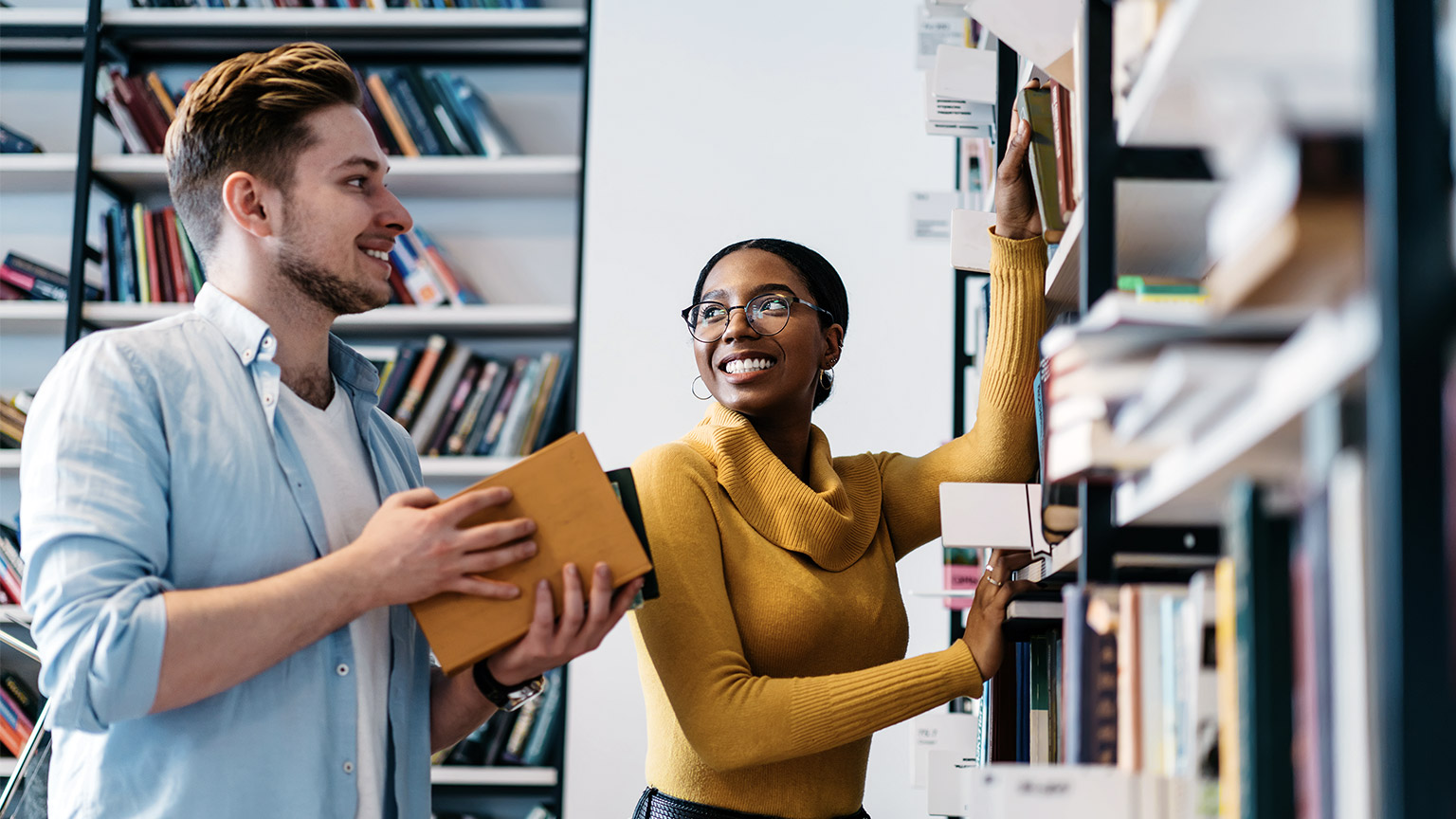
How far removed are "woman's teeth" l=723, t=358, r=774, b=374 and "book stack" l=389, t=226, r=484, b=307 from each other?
5.54 ft

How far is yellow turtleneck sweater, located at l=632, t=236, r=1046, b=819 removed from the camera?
4.64 ft

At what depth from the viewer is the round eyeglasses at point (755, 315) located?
178 centimetres

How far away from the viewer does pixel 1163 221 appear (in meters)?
1.29

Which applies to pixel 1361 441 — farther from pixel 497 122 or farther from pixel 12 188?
pixel 12 188

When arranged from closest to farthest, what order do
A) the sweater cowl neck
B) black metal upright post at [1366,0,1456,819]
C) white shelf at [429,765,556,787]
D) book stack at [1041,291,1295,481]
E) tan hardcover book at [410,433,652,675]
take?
1. black metal upright post at [1366,0,1456,819]
2. book stack at [1041,291,1295,481]
3. tan hardcover book at [410,433,652,675]
4. the sweater cowl neck
5. white shelf at [429,765,556,787]

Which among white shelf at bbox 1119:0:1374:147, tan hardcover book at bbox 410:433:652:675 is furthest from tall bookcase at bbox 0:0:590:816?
white shelf at bbox 1119:0:1374:147

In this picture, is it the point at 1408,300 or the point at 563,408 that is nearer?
the point at 1408,300

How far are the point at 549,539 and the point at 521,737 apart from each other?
6.58 feet

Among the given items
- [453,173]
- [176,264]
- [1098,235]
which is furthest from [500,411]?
[1098,235]

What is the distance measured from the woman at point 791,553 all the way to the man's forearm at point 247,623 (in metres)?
0.44

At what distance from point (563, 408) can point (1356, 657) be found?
2.83 metres

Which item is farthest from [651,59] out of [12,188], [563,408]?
[12,188]

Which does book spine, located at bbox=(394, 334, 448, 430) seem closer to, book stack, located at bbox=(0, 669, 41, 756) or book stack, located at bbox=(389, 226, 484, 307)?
book stack, located at bbox=(389, 226, 484, 307)

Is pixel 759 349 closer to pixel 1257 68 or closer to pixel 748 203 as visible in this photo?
pixel 1257 68
